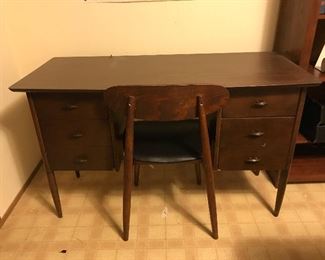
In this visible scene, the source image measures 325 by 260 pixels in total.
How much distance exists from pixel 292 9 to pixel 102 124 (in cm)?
113

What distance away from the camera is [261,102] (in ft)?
3.87

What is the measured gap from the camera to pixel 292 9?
4.68 feet

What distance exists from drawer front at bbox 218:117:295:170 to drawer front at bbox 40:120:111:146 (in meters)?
0.55

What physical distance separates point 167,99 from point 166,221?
78 cm

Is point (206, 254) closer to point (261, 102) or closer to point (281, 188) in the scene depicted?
point (281, 188)

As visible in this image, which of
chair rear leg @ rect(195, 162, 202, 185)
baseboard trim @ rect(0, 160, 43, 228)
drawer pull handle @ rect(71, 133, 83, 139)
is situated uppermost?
drawer pull handle @ rect(71, 133, 83, 139)

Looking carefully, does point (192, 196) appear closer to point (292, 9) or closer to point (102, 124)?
point (102, 124)

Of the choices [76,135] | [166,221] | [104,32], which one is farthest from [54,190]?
[104,32]

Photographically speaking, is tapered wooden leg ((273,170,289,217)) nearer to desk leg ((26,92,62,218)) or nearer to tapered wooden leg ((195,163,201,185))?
tapered wooden leg ((195,163,201,185))

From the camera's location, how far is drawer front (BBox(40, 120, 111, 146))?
1264mm

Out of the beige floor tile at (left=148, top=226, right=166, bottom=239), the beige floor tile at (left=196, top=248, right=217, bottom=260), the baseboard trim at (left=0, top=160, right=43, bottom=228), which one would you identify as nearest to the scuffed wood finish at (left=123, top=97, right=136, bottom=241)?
the beige floor tile at (left=148, top=226, right=166, bottom=239)

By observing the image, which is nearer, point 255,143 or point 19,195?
point 255,143

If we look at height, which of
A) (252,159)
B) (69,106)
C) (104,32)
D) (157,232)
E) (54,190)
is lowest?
(157,232)

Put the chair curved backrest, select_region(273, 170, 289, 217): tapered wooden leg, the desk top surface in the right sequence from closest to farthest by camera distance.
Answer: the chair curved backrest, the desk top surface, select_region(273, 170, 289, 217): tapered wooden leg
